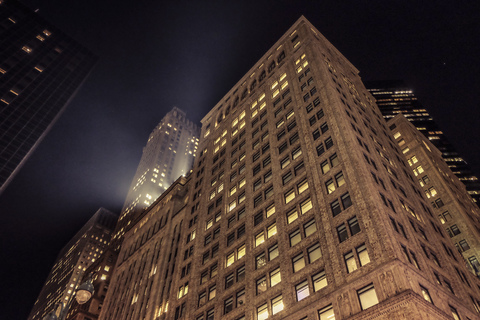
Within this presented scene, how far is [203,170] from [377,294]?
48.5 metres

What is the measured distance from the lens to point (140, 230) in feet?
293

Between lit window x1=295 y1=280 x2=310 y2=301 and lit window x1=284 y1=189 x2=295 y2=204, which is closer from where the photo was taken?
lit window x1=295 y1=280 x2=310 y2=301

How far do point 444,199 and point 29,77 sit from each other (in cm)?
12081

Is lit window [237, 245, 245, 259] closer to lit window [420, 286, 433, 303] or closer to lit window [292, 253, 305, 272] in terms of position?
lit window [292, 253, 305, 272]

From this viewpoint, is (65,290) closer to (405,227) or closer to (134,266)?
(134,266)

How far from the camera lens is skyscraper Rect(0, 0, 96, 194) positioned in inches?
4082

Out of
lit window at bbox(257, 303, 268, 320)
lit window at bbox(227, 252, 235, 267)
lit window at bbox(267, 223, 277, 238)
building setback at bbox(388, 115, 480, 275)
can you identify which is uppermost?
building setback at bbox(388, 115, 480, 275)

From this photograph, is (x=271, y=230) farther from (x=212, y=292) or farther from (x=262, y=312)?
(x=212, y=292)

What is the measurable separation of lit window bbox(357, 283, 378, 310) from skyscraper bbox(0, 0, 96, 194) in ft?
322

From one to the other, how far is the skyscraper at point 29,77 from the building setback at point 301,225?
55448mm

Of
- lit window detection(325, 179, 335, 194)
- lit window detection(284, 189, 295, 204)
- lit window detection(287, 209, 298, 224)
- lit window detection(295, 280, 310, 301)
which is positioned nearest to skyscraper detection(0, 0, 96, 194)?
lit window detection(284, 189, 295, 204)

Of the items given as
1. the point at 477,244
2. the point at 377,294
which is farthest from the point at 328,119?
the point at 477,244

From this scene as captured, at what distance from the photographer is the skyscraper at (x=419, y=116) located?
453 feet

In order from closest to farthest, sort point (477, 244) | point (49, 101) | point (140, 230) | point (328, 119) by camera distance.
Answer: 1. point (328, 119)
2. point (477, 244)
3. point (140, 230)
4. point (49, 101)
